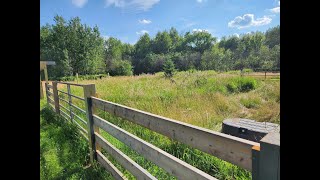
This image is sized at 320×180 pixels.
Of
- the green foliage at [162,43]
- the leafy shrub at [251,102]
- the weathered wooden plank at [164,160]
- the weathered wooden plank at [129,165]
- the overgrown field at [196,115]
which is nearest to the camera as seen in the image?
the weathered wooden plank at [164,160]

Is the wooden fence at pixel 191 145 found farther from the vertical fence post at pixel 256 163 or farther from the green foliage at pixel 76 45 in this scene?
the green foliage at pixel 76 45

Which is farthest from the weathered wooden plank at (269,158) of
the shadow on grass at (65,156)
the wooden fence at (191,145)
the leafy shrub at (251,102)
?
the leafy shrub at (251,102)

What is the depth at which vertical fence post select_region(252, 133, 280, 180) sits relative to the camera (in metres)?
0.76

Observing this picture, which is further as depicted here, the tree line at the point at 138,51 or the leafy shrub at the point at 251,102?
the tree line at the point at 138,51

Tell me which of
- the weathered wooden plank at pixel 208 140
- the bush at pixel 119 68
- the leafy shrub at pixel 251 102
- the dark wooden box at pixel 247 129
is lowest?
the dark wooden box at pixel 247 129

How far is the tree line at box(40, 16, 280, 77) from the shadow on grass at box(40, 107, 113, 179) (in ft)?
54.1

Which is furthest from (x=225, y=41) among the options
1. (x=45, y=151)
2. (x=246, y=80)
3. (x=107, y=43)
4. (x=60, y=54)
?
(x=45, y=151)

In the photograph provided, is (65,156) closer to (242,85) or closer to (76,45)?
(242,85)

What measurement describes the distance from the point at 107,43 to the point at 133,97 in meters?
39.2

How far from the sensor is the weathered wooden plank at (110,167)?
2.56m

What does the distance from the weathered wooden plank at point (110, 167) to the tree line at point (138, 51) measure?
18.2 m

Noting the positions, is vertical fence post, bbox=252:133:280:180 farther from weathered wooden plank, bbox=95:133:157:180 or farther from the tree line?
the tree line

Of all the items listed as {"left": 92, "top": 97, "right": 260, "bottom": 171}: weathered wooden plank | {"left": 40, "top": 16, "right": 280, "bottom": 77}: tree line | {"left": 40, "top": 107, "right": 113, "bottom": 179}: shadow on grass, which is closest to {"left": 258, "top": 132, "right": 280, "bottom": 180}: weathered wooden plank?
{"left": 92, "top": 97, "right": 260, "bottom": 171}: weathered wooden plank
